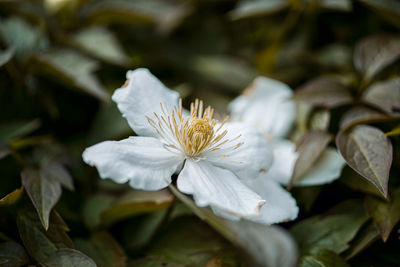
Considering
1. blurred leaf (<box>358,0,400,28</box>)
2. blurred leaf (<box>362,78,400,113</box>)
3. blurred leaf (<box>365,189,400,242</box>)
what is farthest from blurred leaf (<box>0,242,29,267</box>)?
blurred leaf (<box>358,0,400,28</box>)

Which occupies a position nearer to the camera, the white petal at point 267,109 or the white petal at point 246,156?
the white petal at point 246,156

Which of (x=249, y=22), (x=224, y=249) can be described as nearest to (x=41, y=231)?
(x=224, y=249)

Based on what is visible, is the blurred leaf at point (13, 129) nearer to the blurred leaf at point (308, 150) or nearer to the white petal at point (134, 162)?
the white petal at point (134, 162)

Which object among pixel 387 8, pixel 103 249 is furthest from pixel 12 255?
pixel 387 8

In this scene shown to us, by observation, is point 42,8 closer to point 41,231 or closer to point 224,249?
point 41,231

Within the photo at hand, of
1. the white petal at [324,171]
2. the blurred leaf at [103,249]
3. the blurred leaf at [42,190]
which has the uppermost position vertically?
the blurred leaf at [42,190]

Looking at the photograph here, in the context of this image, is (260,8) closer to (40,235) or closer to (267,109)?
(267,109)

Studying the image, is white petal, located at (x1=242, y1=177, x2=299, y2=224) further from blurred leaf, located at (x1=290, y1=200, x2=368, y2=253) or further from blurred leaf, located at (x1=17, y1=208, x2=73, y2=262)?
blurred leaf, located at (x1=17, y1=208, x2=73, y2=262)

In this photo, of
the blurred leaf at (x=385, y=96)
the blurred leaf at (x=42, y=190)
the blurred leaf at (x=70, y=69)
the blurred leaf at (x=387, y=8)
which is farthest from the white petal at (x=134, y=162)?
the blurred leaf at (x=387, y=8)
